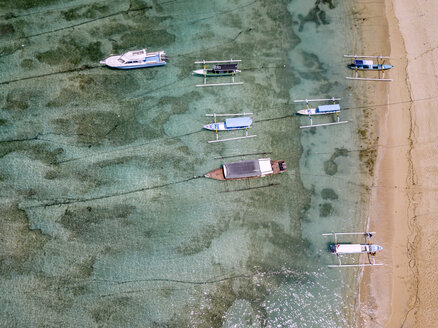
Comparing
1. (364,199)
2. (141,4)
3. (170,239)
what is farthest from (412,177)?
(141,4)

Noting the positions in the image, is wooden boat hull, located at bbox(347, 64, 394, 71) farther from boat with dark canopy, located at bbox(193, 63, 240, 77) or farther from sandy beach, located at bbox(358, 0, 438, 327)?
boat with dark canopy, located at bbox(193, 63, 240, 77)

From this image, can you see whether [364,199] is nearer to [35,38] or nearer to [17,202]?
[17,202]

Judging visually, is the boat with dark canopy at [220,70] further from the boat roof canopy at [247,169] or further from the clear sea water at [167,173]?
the boat roof canopy at [247,169]

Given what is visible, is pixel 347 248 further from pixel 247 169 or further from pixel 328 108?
pixel 328 108

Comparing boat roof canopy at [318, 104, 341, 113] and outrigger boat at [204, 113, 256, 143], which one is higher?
boat roof canopy at [318, 104, 341, 113]

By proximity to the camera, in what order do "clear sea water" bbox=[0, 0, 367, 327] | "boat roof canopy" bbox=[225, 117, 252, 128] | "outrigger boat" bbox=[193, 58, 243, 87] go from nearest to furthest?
"clear sea water" bbox=[0, 0, 367, 327]
"boat roof canopy" bbox=[225, 117, 252, 128]
"outrigger boat" bbox=[193, 58, 243, 87]

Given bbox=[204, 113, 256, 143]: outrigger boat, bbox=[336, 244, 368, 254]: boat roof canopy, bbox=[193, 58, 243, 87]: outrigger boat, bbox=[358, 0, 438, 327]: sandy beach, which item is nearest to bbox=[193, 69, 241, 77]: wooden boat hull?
bbox=[193, 58, 243, 87]: outrigger boat

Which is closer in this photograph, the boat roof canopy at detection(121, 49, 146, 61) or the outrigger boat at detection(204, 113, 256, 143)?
the outrigger boat at detection(204, 113, 256, 143)
